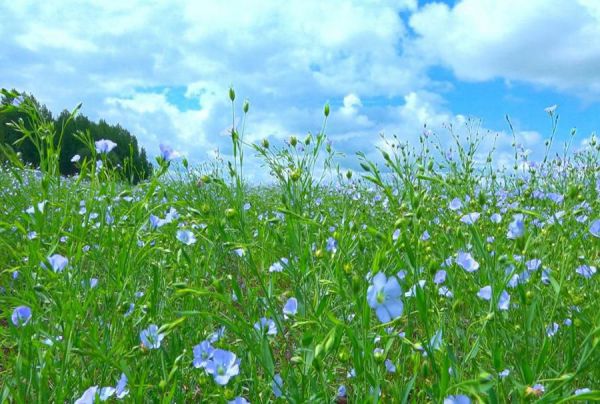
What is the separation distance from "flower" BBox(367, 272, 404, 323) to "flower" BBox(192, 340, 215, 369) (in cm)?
64

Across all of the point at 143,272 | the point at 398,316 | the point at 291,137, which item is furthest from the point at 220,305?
the point at 398,316

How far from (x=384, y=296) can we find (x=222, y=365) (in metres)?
0.65

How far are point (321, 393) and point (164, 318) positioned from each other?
850 mm

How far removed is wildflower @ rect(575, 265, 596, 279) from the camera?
2064mm

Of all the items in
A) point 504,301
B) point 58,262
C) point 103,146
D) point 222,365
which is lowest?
point 222,365

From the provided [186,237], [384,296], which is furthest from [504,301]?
[186,237]

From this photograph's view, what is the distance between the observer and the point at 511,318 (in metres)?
2.20

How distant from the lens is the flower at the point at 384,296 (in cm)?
132

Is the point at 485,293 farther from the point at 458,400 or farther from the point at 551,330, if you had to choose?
the point at 458,400

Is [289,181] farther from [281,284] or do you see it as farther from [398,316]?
[281,284]

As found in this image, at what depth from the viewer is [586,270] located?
2.17m

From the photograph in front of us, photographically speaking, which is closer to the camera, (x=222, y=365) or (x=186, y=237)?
(x=222, y=365)

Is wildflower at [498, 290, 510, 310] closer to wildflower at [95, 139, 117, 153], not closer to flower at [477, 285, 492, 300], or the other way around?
flower at [477, 285, 492, 300]

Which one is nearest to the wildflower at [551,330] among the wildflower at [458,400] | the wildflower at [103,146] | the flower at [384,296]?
the wildflower at [458,400]
